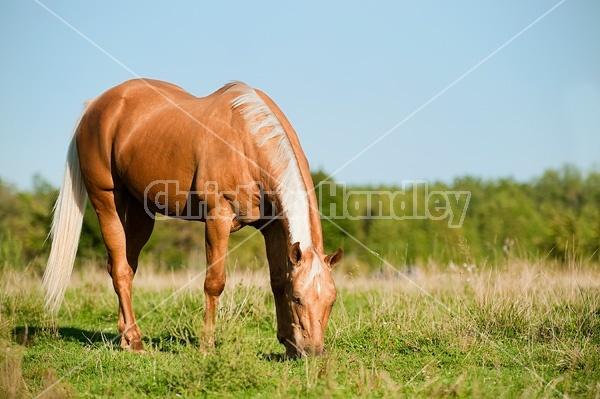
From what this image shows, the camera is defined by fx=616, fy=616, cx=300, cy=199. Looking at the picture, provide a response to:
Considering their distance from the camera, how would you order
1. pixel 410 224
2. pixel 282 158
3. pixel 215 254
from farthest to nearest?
pixel 410 224 < pixel 215 254 < pixel 282 158

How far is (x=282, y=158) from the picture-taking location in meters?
5.52

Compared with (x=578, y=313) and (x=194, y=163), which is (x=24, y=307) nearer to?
(x=194, y=163)

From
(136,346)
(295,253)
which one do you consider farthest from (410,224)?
(295,253)

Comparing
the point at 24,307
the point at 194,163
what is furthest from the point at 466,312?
the point at 24,307

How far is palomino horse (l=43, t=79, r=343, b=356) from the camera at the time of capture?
5.11 metres

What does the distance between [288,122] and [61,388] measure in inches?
124

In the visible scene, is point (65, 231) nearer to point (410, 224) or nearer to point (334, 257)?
point (334, 257)

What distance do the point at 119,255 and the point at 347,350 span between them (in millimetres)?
2795

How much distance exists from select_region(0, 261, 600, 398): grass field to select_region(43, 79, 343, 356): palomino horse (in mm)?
462

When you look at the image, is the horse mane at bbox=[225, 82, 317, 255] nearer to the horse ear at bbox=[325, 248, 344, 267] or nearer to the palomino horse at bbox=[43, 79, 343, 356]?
the palomino horse at bbox=[43, 79, 343, 356]

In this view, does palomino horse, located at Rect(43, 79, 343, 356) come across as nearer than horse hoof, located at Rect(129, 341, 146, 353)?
Yes

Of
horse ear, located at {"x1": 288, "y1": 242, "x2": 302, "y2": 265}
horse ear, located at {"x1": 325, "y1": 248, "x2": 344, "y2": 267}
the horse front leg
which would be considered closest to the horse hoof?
the horse front leg

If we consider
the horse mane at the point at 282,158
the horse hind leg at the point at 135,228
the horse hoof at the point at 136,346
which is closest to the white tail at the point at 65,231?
the horse hind leg at the point at 135,228

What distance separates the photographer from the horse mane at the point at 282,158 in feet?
16.9
